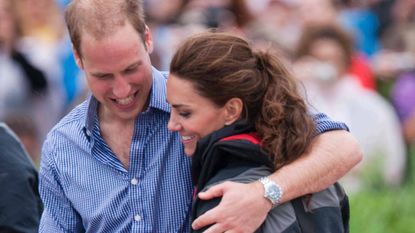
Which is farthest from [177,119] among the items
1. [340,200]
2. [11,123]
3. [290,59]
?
[290,59]

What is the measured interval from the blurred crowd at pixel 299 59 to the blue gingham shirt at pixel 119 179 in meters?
3.22

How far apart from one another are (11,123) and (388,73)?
389 cm

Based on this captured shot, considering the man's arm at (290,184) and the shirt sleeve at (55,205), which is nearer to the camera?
the man's arm at (290,184)

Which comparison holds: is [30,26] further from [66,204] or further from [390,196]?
[66,204]

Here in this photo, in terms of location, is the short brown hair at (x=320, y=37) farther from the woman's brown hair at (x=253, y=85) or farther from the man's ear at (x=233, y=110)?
the man's ear at (x=233, y=110)

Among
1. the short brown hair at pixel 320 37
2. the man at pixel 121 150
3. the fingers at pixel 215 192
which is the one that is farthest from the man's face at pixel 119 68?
the short brown hair at pixel 320 37

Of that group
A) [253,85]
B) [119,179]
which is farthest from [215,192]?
[119,179]

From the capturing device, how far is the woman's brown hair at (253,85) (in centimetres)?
421

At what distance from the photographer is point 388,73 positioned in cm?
1062

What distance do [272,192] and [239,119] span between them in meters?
0.28

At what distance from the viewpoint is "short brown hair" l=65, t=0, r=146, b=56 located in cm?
448

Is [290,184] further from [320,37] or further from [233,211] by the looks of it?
[320,37]

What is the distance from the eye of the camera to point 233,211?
406cm

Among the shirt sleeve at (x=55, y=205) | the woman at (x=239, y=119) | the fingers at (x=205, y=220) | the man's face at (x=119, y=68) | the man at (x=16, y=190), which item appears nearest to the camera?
the fingers at (x=205, y=220)
